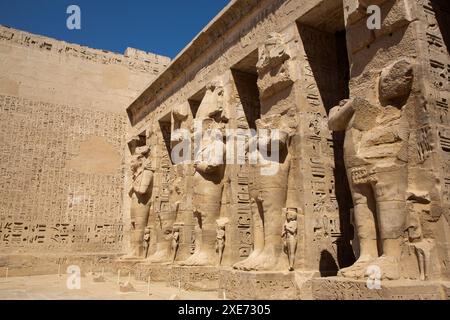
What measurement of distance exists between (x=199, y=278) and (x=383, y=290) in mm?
4224

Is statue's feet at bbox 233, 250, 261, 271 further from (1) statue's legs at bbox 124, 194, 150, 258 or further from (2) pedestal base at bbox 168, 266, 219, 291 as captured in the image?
(1) statue's legs at bbox 124, 194, 150, 258

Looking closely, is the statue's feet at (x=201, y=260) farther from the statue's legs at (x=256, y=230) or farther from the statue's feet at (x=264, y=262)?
the statue's feet at (x=264, y=262)

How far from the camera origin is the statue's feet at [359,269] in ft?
13.8


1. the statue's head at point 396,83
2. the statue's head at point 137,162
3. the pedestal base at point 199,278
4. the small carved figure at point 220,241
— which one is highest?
the statue's head at point 137,162

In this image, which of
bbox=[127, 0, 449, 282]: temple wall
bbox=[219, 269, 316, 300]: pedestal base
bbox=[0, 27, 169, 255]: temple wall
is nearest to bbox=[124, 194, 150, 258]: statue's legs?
bbox=[127, 0, 449, 282]: temple wall

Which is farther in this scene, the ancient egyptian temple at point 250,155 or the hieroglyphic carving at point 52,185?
the hieroglyphic carving at point 52,185

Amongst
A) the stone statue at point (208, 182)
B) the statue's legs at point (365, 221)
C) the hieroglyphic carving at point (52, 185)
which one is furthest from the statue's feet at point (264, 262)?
the hieroglyphic carving at point (52, 185)

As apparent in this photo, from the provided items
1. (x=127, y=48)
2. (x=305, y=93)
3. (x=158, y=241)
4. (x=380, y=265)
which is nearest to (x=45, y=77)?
(x=127, y=48)

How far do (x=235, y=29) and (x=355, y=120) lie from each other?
425 centimetres

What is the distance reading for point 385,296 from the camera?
374cm

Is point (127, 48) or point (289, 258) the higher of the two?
point (127, 48)

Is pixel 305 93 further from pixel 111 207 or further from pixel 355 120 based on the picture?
pixel 111 207

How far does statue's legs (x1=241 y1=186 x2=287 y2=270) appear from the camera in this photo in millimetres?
5930

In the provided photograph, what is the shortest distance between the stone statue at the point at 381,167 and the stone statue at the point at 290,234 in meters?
1.21
